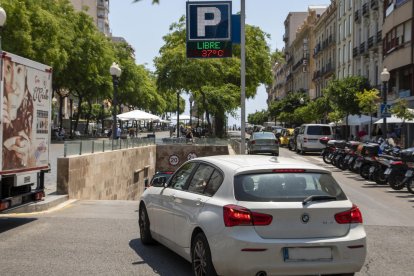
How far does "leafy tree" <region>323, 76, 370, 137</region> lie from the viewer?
137ft

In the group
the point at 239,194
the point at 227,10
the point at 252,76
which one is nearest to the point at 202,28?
the point at 227,10

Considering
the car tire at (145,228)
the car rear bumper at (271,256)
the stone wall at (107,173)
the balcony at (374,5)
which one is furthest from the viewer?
the balcony at (374,5)

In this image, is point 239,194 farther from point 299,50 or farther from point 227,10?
point 299,50

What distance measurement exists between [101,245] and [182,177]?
1902 millimetres

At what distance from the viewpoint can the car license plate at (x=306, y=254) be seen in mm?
5387

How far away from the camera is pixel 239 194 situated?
5.63 meters

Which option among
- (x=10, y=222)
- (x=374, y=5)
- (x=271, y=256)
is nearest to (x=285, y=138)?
(x=374, y=5)

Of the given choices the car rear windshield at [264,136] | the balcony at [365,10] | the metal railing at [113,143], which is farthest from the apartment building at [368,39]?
the metal railing at [113,143]

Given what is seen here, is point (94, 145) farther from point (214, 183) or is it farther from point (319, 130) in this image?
point (319, 130)

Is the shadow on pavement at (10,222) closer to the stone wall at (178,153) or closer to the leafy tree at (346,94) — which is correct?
the stone wall at (178,153)

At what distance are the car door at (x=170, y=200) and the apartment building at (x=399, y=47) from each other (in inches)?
1250

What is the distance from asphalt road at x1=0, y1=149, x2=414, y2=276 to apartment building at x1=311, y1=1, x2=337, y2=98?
53.5 m

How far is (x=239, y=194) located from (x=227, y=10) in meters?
13.3

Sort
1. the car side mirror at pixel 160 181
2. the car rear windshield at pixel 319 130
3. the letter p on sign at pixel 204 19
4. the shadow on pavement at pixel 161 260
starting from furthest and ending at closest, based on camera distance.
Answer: the car rear windshield at pixel 319 130 → the letter p on sign at pixel 204 19 → the car side mirror at pixel 160 181 → the shadow on pavement at pixel 161 260
